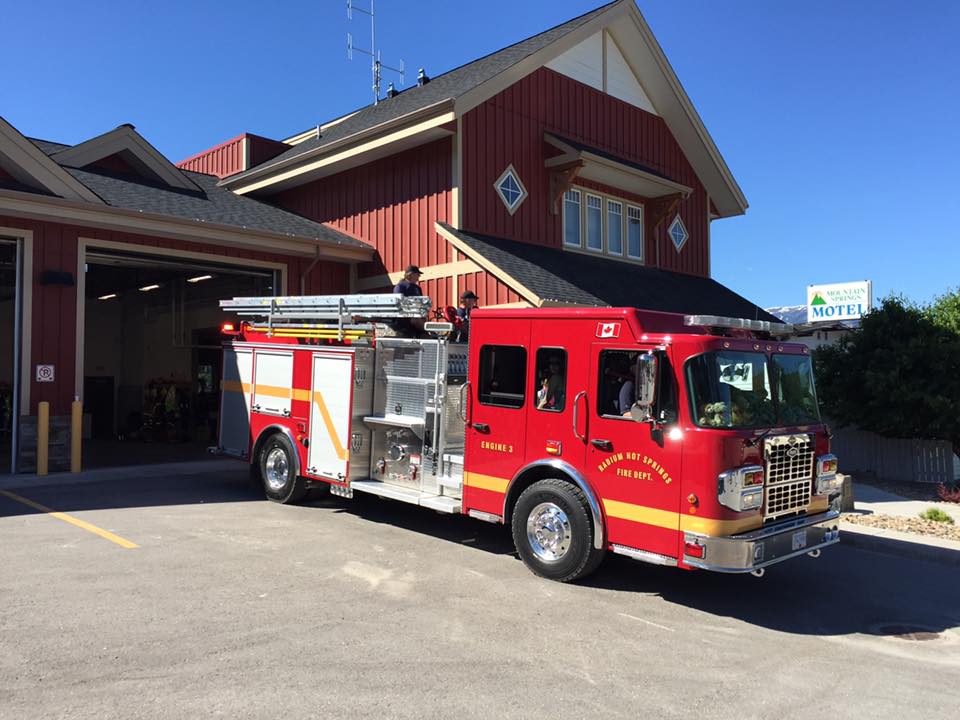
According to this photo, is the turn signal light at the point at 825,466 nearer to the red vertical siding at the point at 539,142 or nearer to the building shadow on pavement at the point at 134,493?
the building shadow on pavement at the point at 134,493

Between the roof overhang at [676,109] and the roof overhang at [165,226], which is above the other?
the roof overhang at [676,109]

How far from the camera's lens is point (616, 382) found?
656 centimetres

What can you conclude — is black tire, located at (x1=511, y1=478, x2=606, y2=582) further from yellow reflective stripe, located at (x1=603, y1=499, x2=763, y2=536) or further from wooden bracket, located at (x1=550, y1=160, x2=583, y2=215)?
wooden bracket, located at (x1=550, y1=160, x2=583, y2=215)

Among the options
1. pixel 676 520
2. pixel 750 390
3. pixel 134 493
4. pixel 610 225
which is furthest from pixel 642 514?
pixel 610 225

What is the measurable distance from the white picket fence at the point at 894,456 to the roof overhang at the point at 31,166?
1515cm

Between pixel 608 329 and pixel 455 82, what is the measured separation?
1073cm

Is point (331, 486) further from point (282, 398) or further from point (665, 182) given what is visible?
point (665, 182)

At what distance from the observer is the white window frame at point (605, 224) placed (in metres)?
15.8

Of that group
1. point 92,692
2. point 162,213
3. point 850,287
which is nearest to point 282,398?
point 162,213

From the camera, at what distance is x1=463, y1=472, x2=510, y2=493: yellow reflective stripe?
732cm

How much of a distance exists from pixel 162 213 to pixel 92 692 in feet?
33.9

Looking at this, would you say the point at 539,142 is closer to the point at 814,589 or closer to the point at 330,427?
the point at 330,427

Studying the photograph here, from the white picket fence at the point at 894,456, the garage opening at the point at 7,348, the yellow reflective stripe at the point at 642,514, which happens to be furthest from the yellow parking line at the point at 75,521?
the white picket fence at the point at 894,456

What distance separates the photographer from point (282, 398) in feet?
33.2
